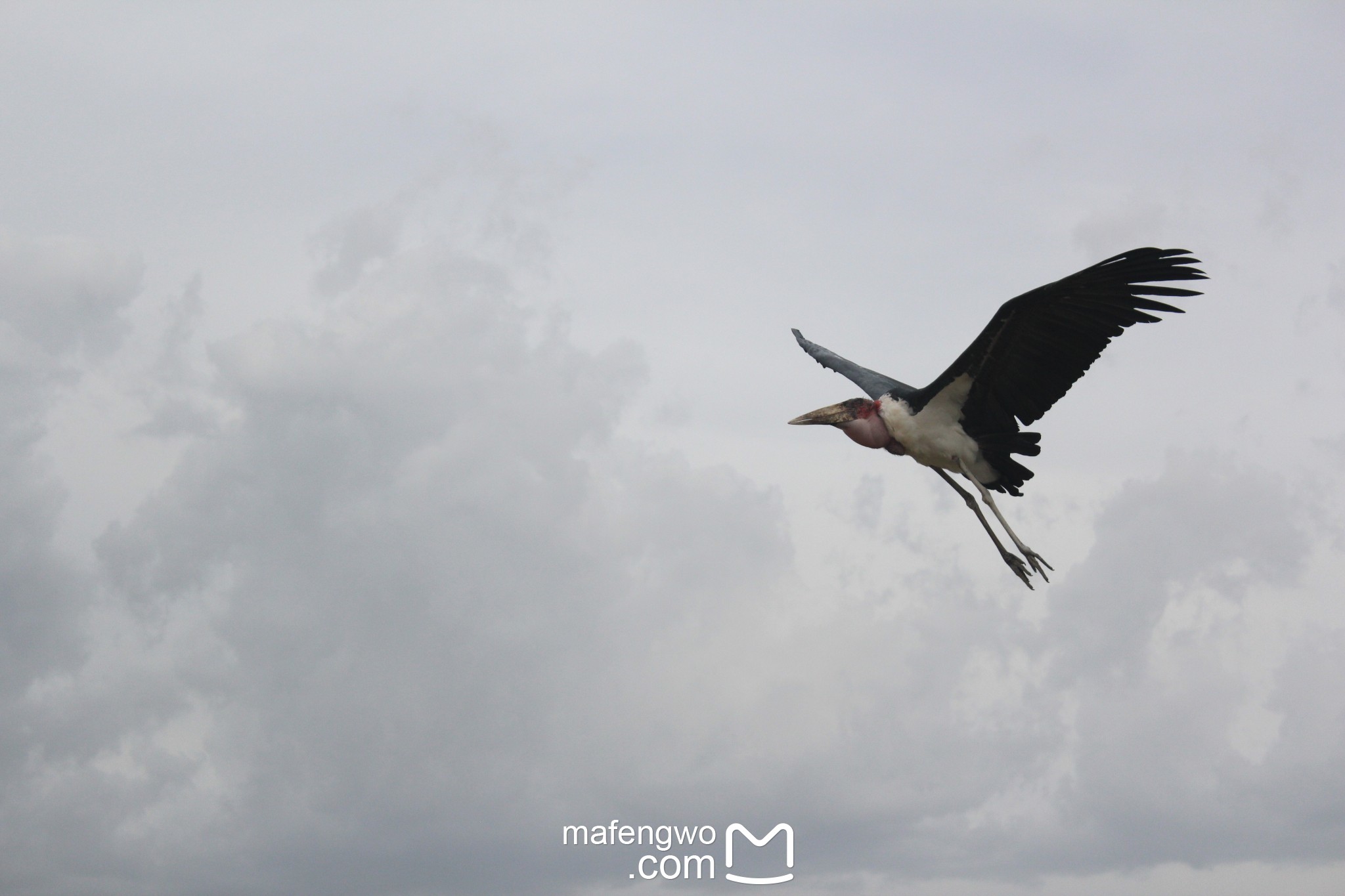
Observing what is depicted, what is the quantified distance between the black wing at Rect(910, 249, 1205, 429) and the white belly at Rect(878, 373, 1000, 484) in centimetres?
21

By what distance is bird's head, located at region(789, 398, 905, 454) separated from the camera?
108ft

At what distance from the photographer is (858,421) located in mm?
32906

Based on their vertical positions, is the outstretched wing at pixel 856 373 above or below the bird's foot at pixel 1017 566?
above

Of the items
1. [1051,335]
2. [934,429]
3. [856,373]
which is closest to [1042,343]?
[1051,335]

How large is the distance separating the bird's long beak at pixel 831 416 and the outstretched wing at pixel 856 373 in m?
1.34

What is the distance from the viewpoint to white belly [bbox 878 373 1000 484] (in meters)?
32.8

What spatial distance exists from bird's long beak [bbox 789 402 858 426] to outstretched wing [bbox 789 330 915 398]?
134 centimetres

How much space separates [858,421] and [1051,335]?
15.0 feet

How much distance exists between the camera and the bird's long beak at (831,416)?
32906 mm

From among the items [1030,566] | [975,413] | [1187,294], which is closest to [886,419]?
[975,413]

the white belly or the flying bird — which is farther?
the white belly

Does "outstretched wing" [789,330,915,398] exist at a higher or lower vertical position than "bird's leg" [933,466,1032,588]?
higher

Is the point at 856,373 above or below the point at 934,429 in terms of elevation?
above

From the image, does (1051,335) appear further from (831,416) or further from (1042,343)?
(831,416)
